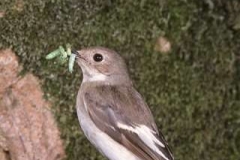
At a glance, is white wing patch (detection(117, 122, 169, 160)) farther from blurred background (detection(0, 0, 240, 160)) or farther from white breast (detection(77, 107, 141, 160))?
blurred background (detection(0, 0, 240, 160))

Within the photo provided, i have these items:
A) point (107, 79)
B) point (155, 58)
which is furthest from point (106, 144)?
point (155, 58)

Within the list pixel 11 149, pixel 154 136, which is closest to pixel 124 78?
pixel 154 136

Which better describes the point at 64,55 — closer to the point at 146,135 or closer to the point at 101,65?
the point at 101,65

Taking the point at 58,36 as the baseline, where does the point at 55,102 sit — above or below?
below

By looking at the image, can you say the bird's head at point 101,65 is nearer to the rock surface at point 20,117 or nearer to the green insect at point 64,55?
the green insect at point 64,55

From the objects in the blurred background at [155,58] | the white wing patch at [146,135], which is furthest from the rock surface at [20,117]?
the white wing patch at [146,135]

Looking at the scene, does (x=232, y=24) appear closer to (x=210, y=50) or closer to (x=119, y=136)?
(x=210, y=50)

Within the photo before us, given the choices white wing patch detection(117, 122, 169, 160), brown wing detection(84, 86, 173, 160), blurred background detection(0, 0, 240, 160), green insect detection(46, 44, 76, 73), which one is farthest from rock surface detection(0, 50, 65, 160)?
white wing patch detection(117, 122, 169, 160)
